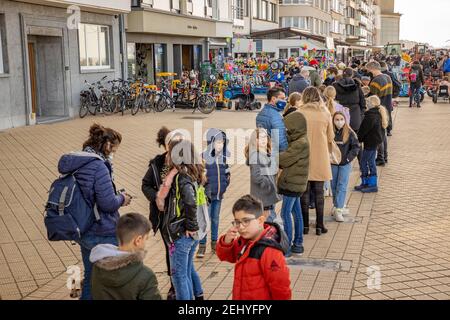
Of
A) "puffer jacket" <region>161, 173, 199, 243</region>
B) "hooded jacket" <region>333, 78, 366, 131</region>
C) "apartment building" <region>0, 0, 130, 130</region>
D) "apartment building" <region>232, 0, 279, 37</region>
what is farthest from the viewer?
"apartment building" <region>232, 0, 279, 37</region>

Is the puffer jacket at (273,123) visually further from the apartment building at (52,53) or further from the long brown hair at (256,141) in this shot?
the apartment building at (52,53)

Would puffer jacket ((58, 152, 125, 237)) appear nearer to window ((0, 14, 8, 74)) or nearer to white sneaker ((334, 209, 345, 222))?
white sneaker ((334, 209, 345, 222))

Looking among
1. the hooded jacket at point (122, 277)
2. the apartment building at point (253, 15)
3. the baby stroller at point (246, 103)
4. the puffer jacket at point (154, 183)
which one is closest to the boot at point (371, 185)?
Answer: the puffer jacket at point (154, 183)

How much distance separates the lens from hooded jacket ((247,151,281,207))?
6.21 m

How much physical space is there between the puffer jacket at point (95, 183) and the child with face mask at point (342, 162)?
4075 mm

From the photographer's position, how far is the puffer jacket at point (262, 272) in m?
3.71

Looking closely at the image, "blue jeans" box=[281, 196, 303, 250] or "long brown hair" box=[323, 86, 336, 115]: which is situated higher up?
"long brown hair" box=[323, 86, 336, 115]

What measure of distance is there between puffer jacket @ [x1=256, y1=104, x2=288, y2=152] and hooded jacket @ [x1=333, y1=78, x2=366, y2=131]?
4701 mm

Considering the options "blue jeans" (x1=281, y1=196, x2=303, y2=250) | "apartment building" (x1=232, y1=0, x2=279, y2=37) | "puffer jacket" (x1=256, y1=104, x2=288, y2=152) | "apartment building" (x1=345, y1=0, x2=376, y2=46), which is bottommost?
"blue jeans" (x1=281, y1=196, x2=303, y2=250)

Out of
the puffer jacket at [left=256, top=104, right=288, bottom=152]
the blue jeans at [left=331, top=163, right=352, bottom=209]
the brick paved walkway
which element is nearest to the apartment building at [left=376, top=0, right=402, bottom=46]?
the brick paved walkway

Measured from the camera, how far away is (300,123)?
21.7 feet

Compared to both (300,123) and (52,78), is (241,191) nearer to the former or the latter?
(300,123)
